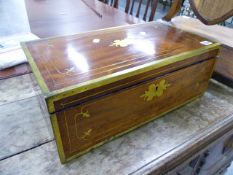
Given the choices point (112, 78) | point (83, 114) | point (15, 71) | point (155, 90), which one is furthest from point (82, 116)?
point (15, 71)

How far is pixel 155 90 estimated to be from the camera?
21.7 inches

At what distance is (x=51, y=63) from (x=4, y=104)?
262 millimetres

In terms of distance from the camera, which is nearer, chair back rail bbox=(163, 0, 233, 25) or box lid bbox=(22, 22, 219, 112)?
box lid bbox=(22, 22, 219, 112)

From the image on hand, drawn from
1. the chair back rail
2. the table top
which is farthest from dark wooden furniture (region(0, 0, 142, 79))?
the chair back rail

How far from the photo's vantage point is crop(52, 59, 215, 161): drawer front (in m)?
0.44

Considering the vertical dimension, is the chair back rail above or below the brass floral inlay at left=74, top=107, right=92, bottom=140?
above

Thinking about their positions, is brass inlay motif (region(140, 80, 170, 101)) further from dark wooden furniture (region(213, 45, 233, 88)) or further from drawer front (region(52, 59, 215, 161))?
dark wooden furniture (region(213, 45, 233, 88))

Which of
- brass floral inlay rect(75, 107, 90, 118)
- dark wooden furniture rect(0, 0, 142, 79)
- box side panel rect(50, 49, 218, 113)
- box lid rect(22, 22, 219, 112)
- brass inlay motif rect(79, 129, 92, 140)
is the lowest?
brass inlay motif rect(79, 129, 92, 140)

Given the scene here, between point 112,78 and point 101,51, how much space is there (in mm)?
132

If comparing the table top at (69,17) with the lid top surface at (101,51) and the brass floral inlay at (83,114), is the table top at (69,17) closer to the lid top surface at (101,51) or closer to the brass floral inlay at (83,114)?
the lid top surface at (101,51)

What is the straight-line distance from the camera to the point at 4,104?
24.5 inches

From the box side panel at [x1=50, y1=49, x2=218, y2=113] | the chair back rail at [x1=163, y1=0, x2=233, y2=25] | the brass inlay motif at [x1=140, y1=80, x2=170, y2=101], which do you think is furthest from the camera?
the chair back rail at [x1=163, y1=0, x2=233, y2=25]

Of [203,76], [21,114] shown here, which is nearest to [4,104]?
[21,114]

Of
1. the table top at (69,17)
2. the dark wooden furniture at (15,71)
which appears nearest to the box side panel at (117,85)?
the dark wooden furniture at (15,71)
